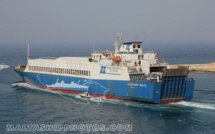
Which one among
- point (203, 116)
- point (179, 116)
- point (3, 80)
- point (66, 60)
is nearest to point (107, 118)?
point (179, 116)

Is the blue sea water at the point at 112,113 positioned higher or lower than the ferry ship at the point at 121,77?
lower

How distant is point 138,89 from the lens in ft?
146

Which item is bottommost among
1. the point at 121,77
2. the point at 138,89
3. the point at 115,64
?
the point at 138,89

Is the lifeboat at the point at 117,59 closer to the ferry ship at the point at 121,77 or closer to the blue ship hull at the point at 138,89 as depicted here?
the ferry ship at the point at 121,77

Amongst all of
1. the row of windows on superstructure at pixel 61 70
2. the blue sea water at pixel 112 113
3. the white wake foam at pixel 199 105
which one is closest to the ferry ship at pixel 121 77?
the row of windows on superstructure at pixel 61 70

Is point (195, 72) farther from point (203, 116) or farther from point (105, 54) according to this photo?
point (203, 116)

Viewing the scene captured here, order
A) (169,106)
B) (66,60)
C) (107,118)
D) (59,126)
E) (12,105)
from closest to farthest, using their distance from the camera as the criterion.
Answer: (59,126), (107,118), (169,106), (12,105), (66,60)

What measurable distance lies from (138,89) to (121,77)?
322cm

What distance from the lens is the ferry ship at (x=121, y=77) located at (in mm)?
44031

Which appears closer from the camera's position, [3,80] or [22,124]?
[22,124]

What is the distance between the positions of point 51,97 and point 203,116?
23050mm

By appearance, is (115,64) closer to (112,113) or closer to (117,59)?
(117,59)

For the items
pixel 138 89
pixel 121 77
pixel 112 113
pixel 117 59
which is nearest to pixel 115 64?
pixel 117 59

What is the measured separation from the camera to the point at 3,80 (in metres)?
68.9
